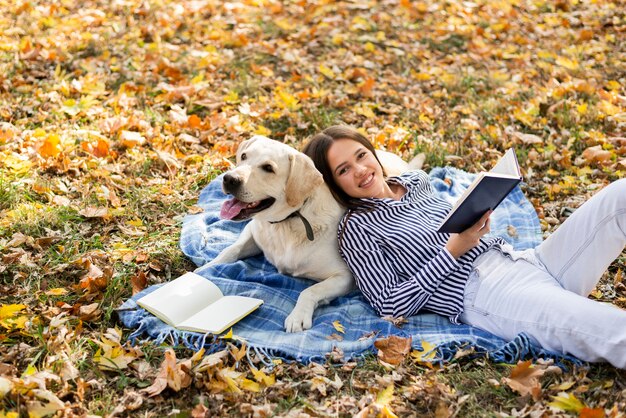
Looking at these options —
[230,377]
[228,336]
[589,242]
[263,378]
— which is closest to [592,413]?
[589,242]

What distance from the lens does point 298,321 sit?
334 cm

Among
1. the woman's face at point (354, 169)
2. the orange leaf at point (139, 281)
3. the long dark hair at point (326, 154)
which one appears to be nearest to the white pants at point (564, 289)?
the woman's face at point (354, 169)

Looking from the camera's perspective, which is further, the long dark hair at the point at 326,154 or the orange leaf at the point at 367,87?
the orange leaf at the point at 367,87

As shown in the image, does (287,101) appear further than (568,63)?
No

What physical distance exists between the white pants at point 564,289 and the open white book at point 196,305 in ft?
4.29

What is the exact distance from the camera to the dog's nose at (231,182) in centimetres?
342

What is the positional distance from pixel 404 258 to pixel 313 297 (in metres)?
0.58

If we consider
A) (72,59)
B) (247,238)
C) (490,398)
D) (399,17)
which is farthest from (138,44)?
(490,398)

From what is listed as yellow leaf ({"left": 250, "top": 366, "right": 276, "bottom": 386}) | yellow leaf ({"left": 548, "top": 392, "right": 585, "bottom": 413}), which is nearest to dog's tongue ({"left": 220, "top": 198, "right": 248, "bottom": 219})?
yellow leaf ({"left": 250, "top": 366, "right": 276, "bottom": 386})

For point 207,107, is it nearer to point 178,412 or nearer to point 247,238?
point 247,238

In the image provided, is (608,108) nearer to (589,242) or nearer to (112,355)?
(589,242)

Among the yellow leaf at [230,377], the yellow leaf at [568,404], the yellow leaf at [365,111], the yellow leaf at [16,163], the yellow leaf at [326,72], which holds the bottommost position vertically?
the yellow leaf at [230,377]

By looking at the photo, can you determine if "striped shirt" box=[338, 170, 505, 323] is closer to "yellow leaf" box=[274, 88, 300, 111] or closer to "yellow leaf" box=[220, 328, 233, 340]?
"yellow leaf" box=[220, 328, 233, 340]

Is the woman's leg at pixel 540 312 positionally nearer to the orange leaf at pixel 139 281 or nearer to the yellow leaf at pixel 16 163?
the orange leaf at pixel 139 281
